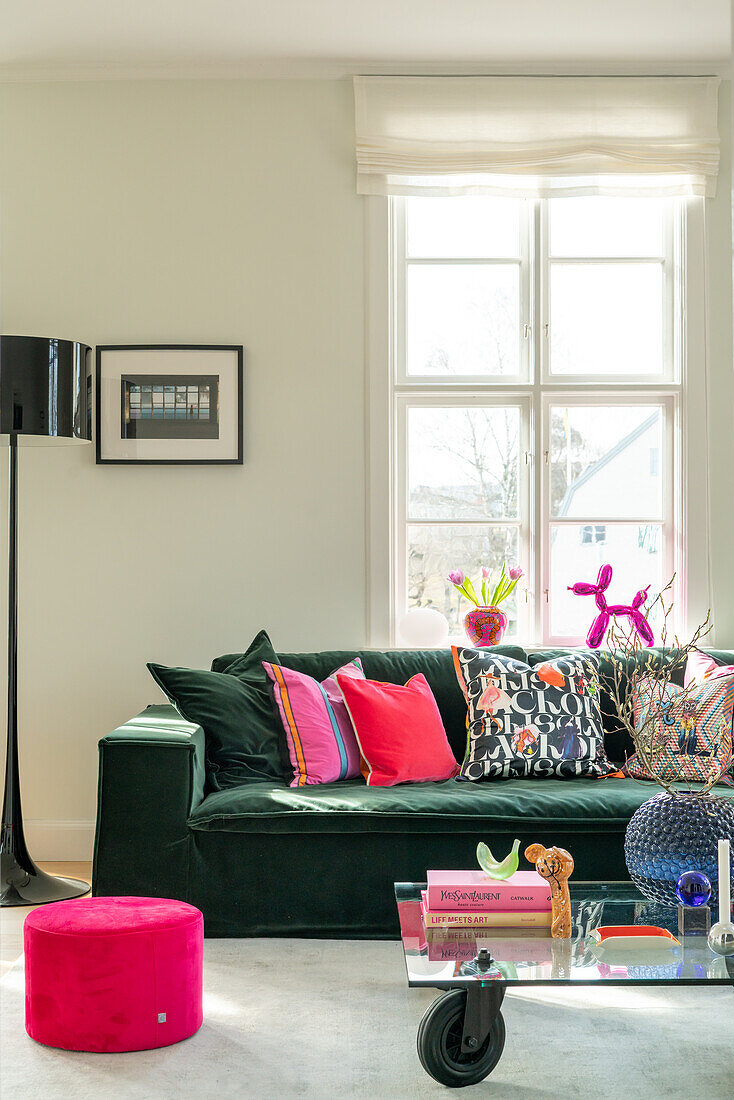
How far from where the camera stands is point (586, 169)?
4078 mm

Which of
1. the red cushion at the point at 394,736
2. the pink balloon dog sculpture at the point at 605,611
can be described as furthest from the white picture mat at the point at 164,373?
the pink balloon dog sculpture at the point at 605,611

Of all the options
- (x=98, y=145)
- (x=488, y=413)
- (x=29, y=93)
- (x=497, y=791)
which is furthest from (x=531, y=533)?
(x=29, y=93)

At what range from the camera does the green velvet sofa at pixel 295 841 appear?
2977mm

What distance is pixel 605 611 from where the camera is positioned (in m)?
3.95

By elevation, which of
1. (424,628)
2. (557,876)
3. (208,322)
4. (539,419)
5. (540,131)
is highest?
(540,131)

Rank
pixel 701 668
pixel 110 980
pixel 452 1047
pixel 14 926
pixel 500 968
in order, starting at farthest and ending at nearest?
pixel 701 668 < pixel 14 926 < pixel 110 980 < pixel 452 1047 < pixel 500 968

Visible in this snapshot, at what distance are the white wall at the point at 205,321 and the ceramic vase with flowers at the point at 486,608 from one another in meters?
0.41

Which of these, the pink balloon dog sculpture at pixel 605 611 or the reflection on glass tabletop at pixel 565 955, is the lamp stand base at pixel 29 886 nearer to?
the reflection on glass tabletop at pixel 565 955

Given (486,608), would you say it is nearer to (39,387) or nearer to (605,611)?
(605,611)

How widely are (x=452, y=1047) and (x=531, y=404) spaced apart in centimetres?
264

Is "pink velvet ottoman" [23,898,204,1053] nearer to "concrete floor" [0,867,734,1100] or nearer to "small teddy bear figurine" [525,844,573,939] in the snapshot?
"concrete floor" [0,867,734,1100]

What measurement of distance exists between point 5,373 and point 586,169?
2335 millimetres

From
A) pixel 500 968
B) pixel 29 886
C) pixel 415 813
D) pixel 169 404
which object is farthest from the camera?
pixel 169 404

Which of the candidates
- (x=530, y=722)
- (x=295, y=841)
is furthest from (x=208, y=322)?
(x=295, y=841)
